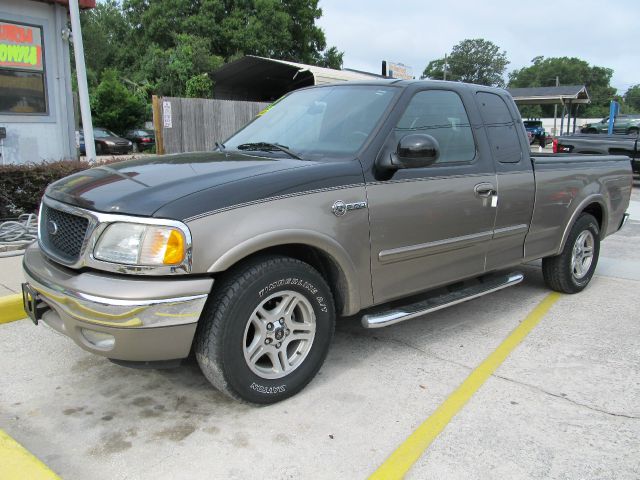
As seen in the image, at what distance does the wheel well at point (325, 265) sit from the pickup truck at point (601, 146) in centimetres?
1364

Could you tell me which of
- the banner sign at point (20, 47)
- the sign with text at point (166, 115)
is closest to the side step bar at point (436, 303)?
the banner sign at point (20, 47)

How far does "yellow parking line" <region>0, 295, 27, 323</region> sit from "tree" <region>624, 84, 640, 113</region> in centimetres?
11334

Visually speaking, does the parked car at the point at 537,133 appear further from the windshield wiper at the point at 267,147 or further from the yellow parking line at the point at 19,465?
the yellow parking line at the point at 19,465

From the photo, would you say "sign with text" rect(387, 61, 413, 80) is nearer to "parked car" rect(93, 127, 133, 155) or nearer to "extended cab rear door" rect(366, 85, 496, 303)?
"parked car" rect(93, 127, 133, 155)

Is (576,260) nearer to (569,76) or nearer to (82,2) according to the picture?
(82,2)

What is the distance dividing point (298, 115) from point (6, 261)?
3476 millimetres

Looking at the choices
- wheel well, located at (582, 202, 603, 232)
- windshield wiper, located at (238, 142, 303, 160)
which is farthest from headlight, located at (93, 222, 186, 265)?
wheel well, located at (582, 202, 603, 232)

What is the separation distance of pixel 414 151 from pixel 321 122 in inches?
32.9

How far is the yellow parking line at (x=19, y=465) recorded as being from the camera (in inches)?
94.6

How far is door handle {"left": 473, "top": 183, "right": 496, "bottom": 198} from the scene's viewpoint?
162 inches

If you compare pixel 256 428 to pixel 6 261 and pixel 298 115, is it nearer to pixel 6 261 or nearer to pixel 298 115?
pixel 298 115

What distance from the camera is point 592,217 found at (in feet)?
18.3

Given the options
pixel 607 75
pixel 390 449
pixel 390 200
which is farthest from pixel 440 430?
pixel 607 75

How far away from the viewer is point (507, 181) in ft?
14.5
